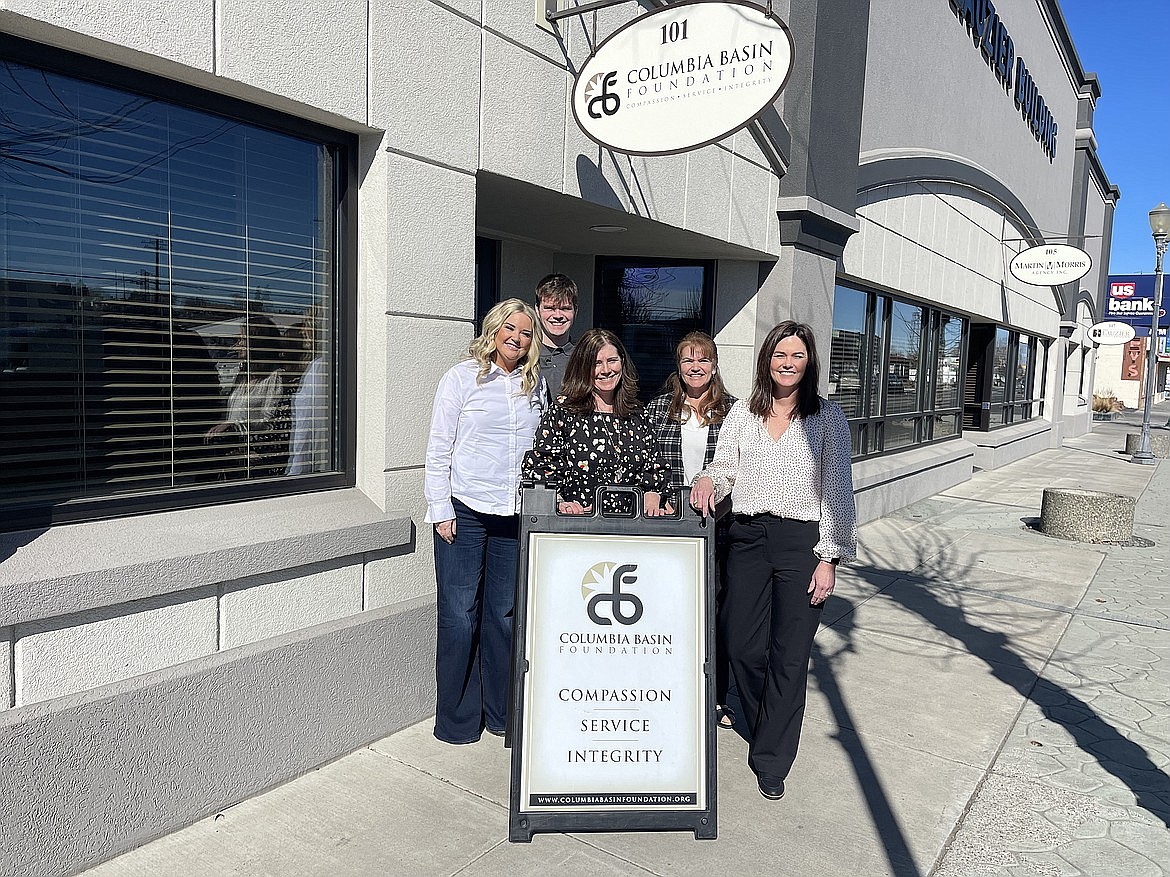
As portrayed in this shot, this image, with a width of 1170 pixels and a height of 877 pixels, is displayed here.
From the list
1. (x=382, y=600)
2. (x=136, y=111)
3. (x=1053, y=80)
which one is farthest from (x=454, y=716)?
(x=1053, y=80)

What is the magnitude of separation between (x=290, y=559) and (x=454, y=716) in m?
1.12

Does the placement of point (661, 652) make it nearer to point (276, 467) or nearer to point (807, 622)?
point (807, 622)

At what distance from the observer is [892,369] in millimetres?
11000

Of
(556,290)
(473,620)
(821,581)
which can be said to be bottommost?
(473,620)

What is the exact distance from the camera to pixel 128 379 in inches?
123

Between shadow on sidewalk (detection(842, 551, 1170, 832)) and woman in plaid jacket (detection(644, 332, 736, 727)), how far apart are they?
2.66ft

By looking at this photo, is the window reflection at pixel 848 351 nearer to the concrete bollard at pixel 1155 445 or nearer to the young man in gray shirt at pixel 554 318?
the young man in gray shirt at pixel 554 318

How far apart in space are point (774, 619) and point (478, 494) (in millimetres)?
1409

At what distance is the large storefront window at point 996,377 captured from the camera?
16.7 metres

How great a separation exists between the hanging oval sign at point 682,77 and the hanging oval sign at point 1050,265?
39.9 feet

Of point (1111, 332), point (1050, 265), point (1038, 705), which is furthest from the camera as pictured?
point (1111, 332)

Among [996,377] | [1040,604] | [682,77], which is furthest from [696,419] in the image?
[996,377]

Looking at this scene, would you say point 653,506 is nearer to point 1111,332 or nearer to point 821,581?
point 821,581

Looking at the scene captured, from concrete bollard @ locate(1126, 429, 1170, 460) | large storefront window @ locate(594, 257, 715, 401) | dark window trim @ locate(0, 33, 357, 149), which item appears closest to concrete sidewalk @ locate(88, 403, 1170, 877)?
dark window trim @ locate(0, 33, 357, 149)
